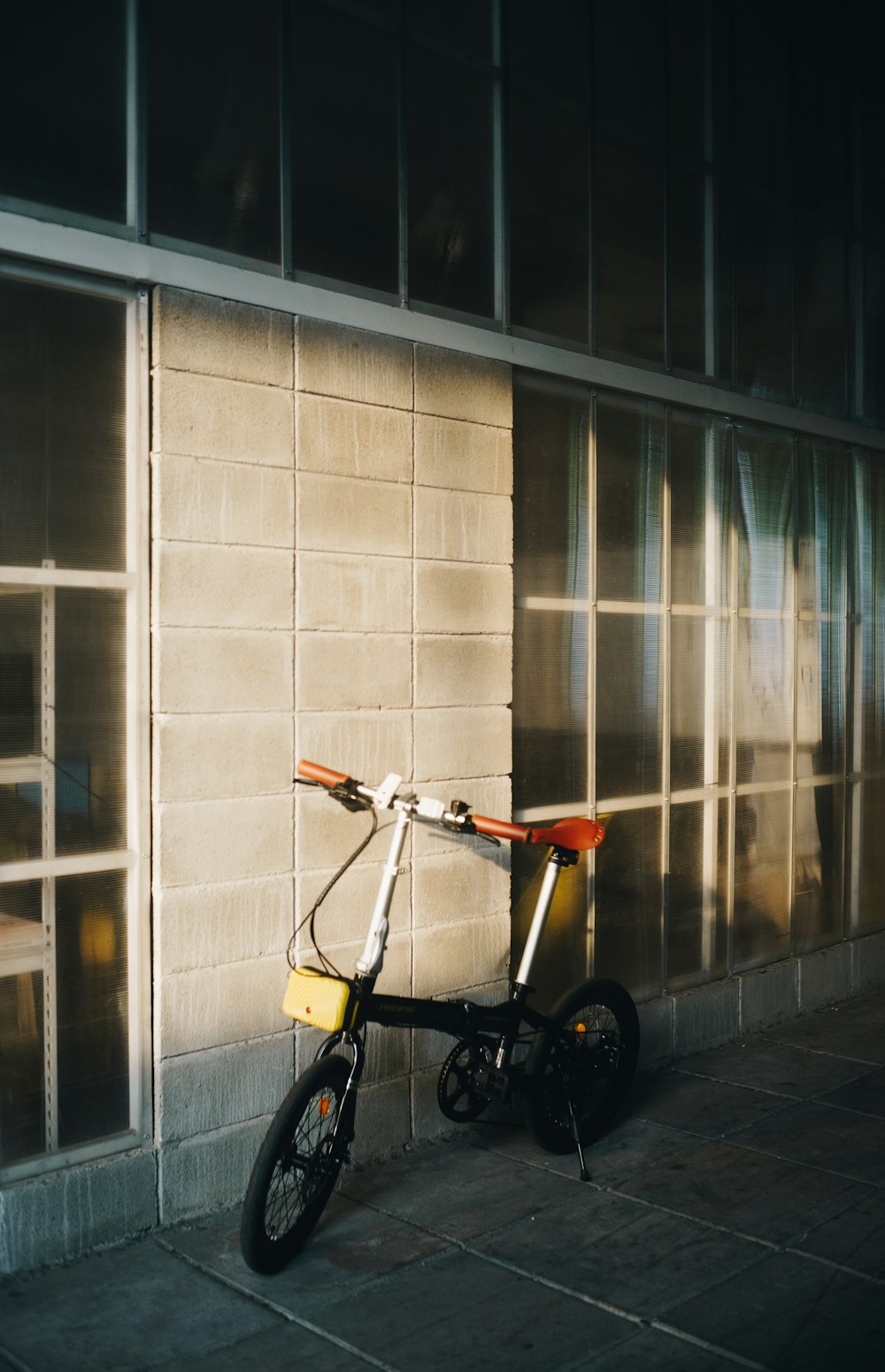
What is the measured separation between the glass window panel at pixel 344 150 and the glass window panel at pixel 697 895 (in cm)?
308

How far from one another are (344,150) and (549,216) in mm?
1207

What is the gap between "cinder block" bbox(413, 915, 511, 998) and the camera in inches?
198

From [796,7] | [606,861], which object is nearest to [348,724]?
[606,861]

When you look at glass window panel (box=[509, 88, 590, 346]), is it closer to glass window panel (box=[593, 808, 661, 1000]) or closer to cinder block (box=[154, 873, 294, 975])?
glass window panel (box=[593, 808, 661, 1000])

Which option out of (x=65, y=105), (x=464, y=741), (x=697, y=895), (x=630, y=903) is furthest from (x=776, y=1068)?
(x=65, y=105)

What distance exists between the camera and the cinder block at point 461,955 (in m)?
5.03

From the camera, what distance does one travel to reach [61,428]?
4086 mm

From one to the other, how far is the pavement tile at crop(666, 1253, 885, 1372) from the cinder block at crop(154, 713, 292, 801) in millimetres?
2190

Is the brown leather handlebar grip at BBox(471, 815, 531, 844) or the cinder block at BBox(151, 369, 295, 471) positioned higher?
the cinder block at BBox(151, 369, 295, 471)

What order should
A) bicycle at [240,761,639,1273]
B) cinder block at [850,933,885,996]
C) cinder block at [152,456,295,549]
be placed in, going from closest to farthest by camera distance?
1. bicycle at [240,761,639,1273]
2. cinder block at [152,456,295,549]
3. cinder block at [850,933,885,996]

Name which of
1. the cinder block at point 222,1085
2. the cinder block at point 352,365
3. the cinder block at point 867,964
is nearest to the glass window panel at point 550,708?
the cinder block at point 352,365

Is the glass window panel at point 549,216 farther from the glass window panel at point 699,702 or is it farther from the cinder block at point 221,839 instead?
the cinder block at point 221,839

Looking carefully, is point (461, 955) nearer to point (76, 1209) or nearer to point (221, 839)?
point (221, 839)

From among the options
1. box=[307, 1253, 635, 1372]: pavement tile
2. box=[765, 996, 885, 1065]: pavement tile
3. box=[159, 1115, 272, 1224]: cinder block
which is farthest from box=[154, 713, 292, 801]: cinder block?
box=[765, 996, 885, 1065]: pavement tile
